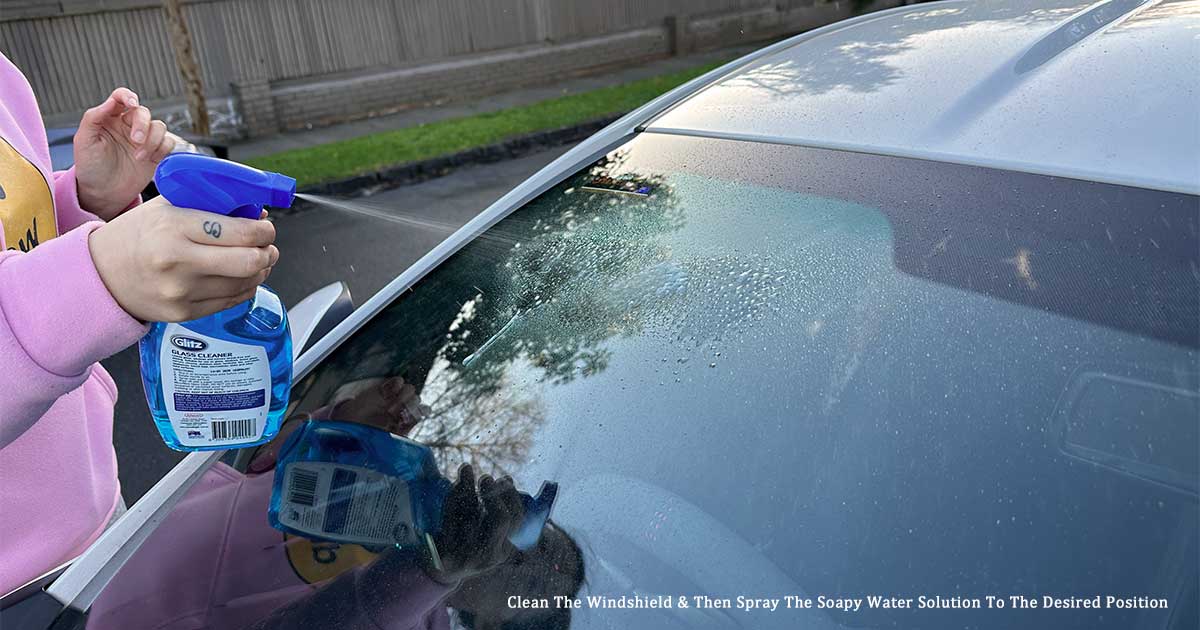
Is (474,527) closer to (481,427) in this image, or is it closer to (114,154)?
(481,427)

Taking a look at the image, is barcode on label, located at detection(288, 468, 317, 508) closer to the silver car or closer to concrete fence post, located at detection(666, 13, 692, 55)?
the silver car

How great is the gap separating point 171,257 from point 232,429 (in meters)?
0.46

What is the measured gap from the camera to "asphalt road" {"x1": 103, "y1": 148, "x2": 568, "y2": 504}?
3.73 metres

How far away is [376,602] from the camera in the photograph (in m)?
1.26

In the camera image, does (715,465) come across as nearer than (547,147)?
Yes

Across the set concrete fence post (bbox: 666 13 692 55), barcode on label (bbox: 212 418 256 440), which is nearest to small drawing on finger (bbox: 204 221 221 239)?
barcode on label (bbox: 212 418 256 440)

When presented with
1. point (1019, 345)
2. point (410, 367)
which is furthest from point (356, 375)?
point (1019, 345)

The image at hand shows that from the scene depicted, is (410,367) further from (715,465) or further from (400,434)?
(715,465)

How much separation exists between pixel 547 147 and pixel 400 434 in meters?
7.26

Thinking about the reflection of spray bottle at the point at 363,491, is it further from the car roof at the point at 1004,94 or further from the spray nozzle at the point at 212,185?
the car roof at the point at 1004,94

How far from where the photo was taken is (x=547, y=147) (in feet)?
28.2

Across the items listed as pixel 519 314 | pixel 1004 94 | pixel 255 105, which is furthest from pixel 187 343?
pixel 255 105

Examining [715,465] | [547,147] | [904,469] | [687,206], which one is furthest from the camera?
[547,147]

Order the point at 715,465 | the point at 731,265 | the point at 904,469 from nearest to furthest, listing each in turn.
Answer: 1. the point at 904,469
2. the point at 715,465
3. the point at 731,265
